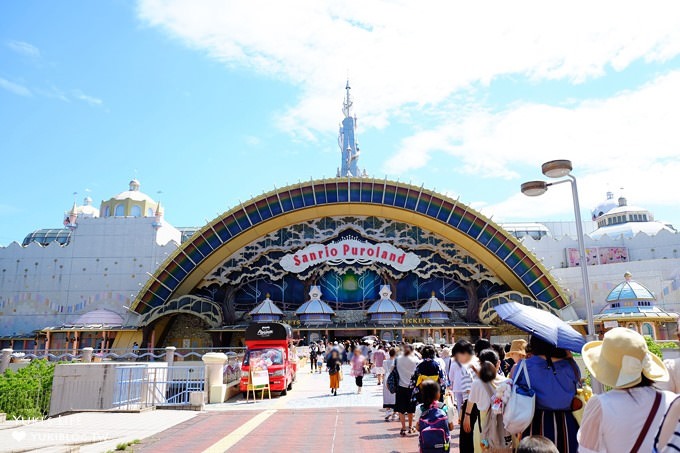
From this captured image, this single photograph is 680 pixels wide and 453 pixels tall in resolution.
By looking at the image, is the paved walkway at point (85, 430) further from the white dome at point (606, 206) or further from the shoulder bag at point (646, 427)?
the white dome at point (606, 206)

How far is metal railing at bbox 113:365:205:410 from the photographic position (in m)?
14.8

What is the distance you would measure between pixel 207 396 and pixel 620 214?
163 ft

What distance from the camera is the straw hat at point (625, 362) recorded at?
390cm

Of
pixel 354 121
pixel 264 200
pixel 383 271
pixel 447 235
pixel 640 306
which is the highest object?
pixel 354 121

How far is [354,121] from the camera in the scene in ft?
277

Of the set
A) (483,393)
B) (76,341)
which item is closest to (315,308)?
(76,341)

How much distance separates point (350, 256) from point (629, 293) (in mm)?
19322

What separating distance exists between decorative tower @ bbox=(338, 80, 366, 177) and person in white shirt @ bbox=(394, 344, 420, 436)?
229 ft

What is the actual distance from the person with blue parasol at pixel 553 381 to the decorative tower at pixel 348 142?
249ft

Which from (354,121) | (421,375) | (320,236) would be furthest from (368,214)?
(354,121)

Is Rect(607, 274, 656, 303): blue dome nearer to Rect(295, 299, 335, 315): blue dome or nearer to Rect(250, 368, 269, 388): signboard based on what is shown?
Rect(295, 299, 335, 315): blue dome

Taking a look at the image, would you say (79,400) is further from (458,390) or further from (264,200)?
(264,200)

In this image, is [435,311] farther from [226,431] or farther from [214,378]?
[226,431]

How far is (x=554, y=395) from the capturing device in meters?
5.07
